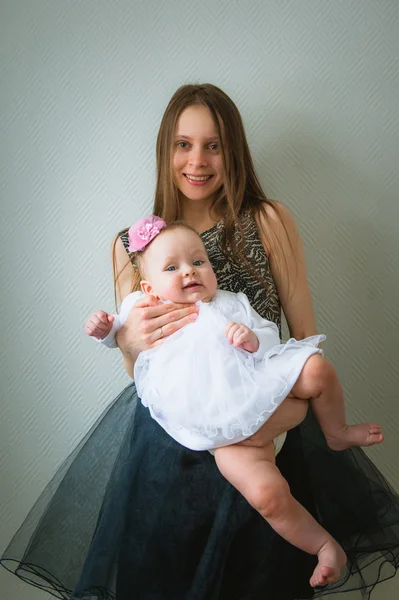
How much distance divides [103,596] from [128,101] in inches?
48.5

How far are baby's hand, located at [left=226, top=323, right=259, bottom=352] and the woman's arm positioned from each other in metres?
0.35

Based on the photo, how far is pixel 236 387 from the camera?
4.31 feet

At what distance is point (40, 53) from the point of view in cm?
192

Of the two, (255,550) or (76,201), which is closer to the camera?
(255,550)

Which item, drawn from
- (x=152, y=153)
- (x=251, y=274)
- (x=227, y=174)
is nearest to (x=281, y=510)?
(x=251, y=274)

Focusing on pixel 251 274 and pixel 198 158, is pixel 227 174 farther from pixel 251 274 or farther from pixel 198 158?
pixel 251 274

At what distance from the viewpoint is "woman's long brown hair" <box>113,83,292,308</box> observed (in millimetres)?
1696

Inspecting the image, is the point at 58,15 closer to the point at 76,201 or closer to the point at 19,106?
the point at 19,106

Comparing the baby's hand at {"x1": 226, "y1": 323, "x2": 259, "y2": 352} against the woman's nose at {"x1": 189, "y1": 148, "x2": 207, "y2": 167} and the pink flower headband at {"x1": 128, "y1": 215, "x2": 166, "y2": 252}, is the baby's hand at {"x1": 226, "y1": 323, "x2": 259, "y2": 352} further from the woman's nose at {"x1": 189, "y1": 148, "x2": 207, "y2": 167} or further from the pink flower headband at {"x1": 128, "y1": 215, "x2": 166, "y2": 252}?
the woman's nose at {"x1": 189, "y1": 148, "x2": 207, "y2": 167}

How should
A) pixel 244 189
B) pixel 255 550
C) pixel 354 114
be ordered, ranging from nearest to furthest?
1. pixel 255 550
2. pixel 244 189
3. pixel 354 114

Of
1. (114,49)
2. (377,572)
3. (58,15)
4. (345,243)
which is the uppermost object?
(58,15)

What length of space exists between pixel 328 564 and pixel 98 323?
66 centimetres

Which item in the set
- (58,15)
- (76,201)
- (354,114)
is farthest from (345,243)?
(58,15)

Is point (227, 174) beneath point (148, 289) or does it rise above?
above
